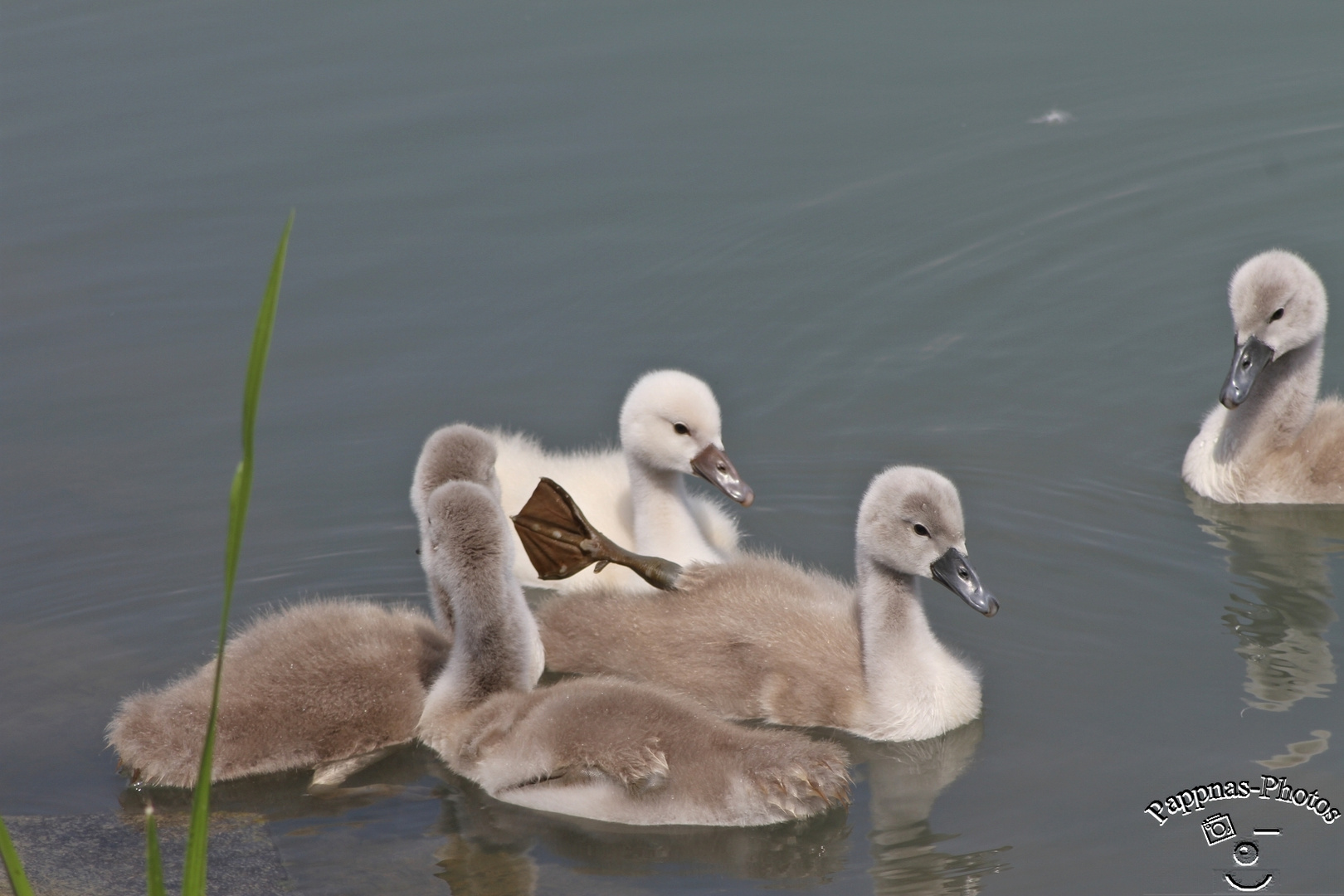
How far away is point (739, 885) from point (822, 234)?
5.45m

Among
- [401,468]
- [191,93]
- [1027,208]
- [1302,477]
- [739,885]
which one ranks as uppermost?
[191,93]

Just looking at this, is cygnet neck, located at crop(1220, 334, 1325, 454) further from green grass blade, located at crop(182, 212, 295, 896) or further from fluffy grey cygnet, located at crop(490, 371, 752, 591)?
green grass blade, located at crop(182, 212, 295, 896)

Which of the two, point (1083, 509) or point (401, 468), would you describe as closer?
point (1083, 509)

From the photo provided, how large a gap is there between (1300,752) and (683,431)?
99.9 inches

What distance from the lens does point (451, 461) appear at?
20.0 feet

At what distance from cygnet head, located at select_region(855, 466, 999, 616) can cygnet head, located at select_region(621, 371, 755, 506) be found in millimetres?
897

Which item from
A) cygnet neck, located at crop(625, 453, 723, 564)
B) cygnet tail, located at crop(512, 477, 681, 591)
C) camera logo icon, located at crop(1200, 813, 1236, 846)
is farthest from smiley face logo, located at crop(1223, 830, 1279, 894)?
cygnet neck, located at crop(625, 453, 723, 564)

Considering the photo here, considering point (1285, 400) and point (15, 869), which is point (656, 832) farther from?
point (1285, 400)

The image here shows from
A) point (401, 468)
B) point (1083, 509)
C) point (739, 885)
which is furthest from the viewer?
point (401, 468)

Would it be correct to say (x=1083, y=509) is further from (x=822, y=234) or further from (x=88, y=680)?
(x=88, y=680)

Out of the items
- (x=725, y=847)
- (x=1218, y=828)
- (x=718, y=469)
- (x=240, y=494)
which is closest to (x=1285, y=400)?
(x=718, y=469)

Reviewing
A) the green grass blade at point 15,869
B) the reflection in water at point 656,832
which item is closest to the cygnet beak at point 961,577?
the reflection in water at point 656,832

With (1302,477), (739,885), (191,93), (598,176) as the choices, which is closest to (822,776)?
(739,885)

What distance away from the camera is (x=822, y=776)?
503cm
